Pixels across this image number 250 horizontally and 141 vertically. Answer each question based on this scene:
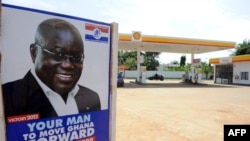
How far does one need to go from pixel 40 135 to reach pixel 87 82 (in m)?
0.81

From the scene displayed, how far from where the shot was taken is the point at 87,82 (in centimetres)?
313

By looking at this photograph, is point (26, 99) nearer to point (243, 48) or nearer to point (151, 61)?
point (243, 48)

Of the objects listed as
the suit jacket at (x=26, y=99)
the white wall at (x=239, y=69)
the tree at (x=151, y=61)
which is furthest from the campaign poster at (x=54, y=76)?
the tree at (x=151, y=61)

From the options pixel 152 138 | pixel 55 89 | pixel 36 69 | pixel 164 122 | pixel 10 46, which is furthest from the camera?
pixel 164 122

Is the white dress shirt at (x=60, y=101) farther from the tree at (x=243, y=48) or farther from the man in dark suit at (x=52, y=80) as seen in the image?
the tree at (x=243, y=48)

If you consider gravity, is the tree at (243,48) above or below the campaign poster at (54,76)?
above

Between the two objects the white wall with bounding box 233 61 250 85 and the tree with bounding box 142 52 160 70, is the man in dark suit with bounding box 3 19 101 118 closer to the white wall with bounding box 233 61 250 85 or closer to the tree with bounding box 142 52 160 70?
the white wall with bounding box 233 61 250 85

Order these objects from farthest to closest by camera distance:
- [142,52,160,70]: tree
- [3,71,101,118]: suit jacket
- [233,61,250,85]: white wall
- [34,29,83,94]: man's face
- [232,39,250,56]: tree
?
[142,52,160,70]: tree
[232,39,250,56]: tree
[233,61,250,85]: white wall
[34,29,83,94]: man's face
[3,71,101,118]: suit jacket

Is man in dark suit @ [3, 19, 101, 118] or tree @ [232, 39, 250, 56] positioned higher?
tree @ [232, 39, 250, 56]

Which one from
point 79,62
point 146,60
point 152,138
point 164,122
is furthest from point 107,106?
point 146,60

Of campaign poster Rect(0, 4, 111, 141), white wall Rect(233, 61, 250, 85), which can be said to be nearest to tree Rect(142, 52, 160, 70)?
white wall Rect(233, 61, 250, 85)

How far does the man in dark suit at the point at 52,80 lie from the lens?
8.48ft

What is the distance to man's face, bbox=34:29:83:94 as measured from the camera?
2.76 metres

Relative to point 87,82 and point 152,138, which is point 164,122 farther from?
point 87,82
